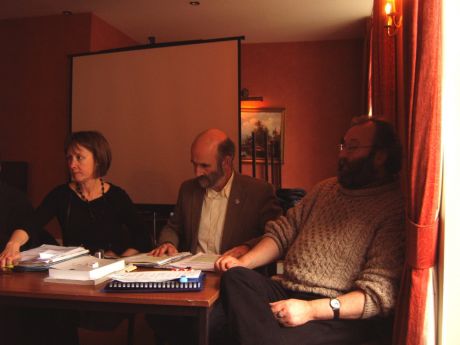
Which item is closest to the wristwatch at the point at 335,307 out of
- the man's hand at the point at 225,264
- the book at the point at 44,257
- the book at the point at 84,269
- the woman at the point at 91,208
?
the man's hand at the point at 225,264

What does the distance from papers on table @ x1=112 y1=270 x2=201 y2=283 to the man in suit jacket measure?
81cm

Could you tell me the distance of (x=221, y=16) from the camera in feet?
14.7

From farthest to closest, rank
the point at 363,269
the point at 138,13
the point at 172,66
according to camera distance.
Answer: the point at 138,13 → the point at 172,66 → the point at 363,269

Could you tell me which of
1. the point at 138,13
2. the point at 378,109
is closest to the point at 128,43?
the point at 138,13

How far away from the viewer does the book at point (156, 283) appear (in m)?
1.31

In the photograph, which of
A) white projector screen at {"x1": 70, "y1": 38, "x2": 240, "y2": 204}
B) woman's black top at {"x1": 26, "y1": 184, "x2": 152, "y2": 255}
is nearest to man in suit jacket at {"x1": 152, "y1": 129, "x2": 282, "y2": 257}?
woman's black top at {"x1": 26, "y1": 184, "x2": 152, "y2": 255}

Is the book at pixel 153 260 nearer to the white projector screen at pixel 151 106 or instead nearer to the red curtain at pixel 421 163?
the red curtain at pixel 421 163

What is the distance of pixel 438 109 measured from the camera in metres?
1.24

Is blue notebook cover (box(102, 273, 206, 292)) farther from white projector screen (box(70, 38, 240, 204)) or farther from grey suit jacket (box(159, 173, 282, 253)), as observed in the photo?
white projector screen (box(70, 38, 240, 204))

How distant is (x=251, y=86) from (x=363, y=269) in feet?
13.9

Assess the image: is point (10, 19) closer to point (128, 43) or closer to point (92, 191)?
point (128, 43)

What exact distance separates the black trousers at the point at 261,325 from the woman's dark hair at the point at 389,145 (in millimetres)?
549

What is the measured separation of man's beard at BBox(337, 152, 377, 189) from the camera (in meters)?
1.63

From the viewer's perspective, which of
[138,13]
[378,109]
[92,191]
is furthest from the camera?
[138,13]
